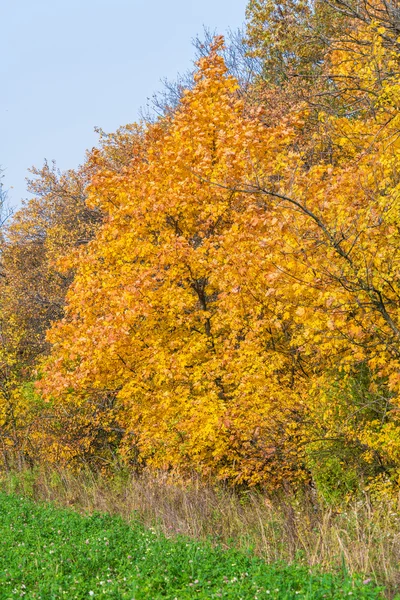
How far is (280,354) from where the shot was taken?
364 inches

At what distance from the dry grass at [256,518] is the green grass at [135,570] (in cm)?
39

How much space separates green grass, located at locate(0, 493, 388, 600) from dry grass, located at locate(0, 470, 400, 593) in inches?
15.5

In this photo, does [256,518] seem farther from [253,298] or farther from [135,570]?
[253,298]

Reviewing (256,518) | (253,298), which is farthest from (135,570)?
(253,298)

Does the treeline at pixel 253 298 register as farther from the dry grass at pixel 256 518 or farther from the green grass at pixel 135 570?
the green grass at pixel 135 570

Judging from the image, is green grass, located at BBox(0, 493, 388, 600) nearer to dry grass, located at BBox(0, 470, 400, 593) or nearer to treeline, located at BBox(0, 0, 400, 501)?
dry grass, located at BBox(0, 470, 400, 593)

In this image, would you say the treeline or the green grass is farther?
the treeline

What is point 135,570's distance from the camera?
20.4ft

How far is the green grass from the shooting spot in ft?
17.0

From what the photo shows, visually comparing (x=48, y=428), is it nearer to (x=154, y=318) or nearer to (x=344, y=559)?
(x=154, y=318)

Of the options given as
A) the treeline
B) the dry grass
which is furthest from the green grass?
the treeline

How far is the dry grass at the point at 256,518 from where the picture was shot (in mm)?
6012

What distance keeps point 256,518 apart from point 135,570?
2467mm

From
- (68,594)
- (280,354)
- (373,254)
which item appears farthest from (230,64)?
(68,594)
